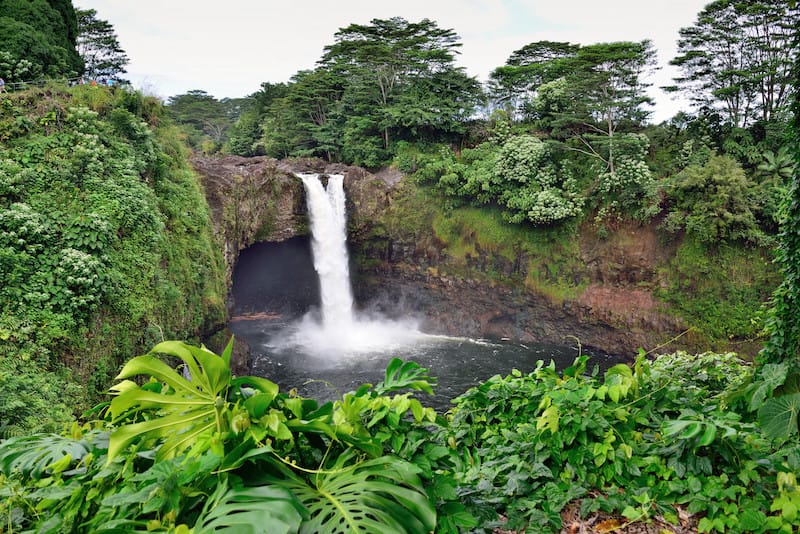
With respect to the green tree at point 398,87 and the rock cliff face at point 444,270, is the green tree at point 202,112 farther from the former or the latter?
the rock cliff face at point 444,270

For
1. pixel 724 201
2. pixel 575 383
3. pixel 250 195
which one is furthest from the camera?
pixel 250 195

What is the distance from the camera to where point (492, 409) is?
2682 millimetres

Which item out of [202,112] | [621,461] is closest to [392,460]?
[621,461]

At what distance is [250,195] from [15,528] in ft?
44.8

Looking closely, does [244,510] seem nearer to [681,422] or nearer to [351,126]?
[681,422]

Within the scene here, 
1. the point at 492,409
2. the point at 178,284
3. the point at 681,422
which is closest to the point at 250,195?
the point at 178,284

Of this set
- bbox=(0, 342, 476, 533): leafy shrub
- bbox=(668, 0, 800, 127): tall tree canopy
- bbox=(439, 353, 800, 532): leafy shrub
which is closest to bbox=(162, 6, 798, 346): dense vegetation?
bbox=(668, 0, 800, 127): tall tree canopy

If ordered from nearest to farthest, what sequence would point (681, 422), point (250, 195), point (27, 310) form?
point (681, 422), point (27, 310), point (250, 195)

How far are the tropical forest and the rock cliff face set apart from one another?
0.09m

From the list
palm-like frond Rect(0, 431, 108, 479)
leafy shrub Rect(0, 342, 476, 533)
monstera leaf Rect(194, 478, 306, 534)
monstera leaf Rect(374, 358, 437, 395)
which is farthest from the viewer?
monstera leaf Rect(374, 358, 437, 395)

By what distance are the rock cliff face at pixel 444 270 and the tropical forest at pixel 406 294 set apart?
0.09 m

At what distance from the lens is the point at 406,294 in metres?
17.0

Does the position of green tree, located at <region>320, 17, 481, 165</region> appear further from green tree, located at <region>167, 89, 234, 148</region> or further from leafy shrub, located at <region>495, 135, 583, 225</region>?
green tree, located at <region>167, 89, 234, 148</region>

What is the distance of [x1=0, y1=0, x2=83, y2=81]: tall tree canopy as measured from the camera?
9281mm
